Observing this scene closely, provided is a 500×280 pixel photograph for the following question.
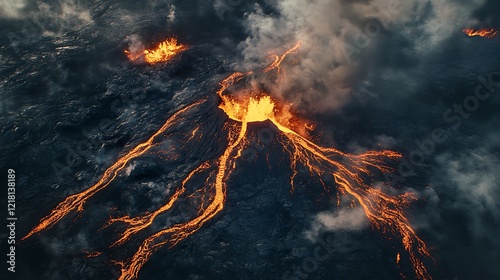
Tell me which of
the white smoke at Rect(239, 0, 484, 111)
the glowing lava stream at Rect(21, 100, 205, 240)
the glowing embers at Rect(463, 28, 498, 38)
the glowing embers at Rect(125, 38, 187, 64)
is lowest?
the glowing lava stream at Rect(21, 100, 205, 240)

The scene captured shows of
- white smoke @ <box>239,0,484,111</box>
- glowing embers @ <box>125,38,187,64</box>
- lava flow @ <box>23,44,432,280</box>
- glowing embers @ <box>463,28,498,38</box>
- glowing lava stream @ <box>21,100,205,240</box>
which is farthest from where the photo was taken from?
glowing embers @ <box>463,28,498,38</box>

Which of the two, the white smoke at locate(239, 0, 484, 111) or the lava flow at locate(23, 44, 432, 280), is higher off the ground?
the white smoke at locate(239, 0, 484, 111)

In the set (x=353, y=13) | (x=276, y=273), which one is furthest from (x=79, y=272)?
(x=353, y=13)

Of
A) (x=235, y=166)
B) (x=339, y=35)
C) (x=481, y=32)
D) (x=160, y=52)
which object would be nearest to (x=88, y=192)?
(x=235, y=166)

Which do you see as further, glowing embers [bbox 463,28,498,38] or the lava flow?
glowing embers [bbox 463,28,498,38]

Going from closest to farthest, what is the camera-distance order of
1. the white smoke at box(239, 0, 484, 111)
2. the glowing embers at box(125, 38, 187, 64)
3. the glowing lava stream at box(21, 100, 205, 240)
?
the glowing lava stream at box(21, 100, 205, 240)
the white smoke at box(239, 0, 484, 111)
the glowing embers at box(125, 38, 187, 64)

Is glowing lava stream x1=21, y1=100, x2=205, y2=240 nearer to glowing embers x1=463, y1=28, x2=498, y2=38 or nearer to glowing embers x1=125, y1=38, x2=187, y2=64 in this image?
glowing embers x1=125, y1=38, x2=187, y2=64

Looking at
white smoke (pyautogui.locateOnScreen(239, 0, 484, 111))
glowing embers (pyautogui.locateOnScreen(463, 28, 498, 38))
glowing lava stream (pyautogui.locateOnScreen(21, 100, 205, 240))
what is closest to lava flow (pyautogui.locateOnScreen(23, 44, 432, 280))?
glowing lava stream (pyautogui.locateOnScreen(21, 100, 205, 240))
